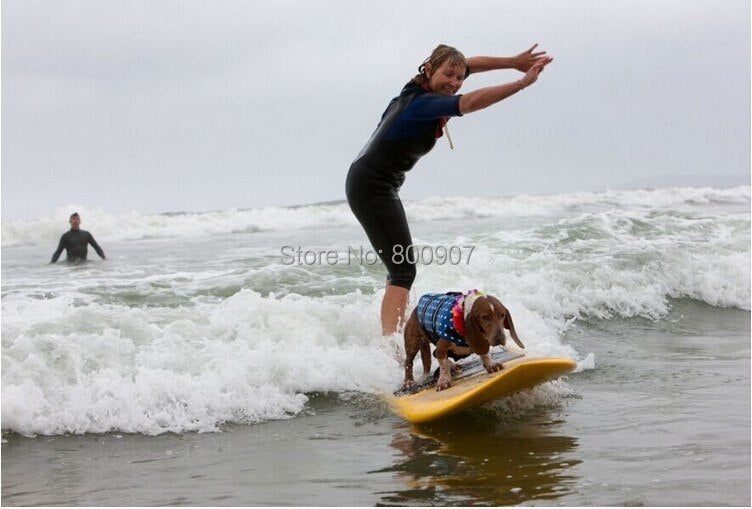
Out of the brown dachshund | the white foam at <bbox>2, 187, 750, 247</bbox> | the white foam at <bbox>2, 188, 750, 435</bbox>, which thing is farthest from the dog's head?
the white foam at <bbox>2, 187, 750, 247</bbox>

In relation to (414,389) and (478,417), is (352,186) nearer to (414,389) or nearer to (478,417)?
(414,389)

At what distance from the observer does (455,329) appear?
14.3 ft

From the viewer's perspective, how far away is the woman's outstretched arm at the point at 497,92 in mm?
3980

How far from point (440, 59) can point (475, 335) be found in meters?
1.67

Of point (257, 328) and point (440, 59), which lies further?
point (257, 328)

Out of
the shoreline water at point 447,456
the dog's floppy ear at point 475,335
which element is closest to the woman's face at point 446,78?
the dog's floppy ear at point 475,335

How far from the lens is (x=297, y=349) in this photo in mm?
5488

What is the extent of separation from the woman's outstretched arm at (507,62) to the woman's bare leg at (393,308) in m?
1.49

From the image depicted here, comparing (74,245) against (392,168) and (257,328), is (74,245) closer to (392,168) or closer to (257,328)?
(257,328)

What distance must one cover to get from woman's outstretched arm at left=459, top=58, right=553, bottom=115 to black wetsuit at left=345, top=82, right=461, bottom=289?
419 mm

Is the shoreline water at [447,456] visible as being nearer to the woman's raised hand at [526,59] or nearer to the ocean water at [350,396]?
the ocean water at [350,396]

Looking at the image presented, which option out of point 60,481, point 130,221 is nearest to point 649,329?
point 60,481

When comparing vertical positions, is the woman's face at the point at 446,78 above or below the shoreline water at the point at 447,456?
above

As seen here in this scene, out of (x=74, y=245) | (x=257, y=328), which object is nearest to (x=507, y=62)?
(x=257, y=328)
